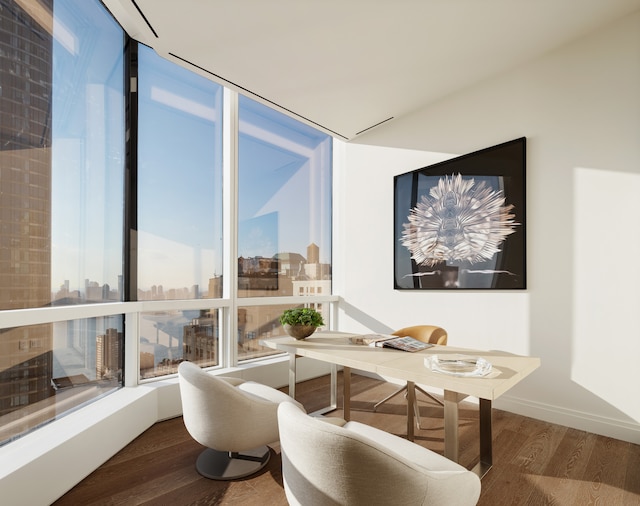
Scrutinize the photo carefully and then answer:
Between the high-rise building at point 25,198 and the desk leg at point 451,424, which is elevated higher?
the high-rise building at point 25,198

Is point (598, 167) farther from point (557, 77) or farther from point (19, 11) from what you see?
point (19, 11)

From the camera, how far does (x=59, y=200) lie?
2.39 metres

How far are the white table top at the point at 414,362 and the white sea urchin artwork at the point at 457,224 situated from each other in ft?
4.34

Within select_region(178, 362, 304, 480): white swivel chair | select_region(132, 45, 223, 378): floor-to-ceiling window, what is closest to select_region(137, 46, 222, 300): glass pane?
select_region(132, 45, 223, 378): floor-to-ceiling window

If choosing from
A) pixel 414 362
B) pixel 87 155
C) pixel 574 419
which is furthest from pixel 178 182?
pixel 574 419

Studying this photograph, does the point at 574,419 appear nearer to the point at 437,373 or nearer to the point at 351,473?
the point at 437,373

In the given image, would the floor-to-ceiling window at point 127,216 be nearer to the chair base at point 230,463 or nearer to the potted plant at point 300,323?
the chair base at point 230,463

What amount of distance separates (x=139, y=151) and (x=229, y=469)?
8.30 feet

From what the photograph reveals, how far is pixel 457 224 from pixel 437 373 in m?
2.13

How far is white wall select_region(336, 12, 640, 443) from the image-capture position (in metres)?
2.70

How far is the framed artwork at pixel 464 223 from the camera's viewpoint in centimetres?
323

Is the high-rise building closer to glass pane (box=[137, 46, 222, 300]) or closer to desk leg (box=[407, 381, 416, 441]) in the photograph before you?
glass pane (box=[137, 46, 222, 300])

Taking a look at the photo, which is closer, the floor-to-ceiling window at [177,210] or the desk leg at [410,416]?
the desk leg at [410,416]

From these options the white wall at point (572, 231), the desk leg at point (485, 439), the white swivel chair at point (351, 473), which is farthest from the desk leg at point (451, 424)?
the white wall at point (572, 231)
